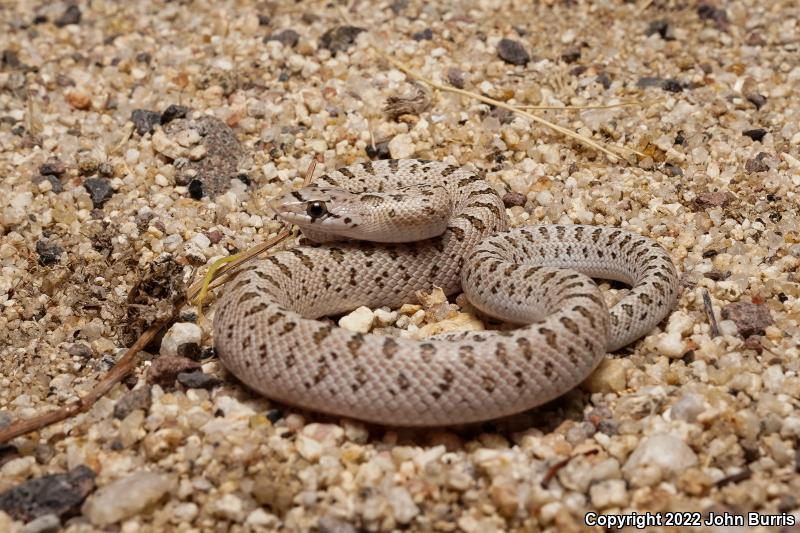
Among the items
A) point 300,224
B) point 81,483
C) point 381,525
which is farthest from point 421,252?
point 81,483

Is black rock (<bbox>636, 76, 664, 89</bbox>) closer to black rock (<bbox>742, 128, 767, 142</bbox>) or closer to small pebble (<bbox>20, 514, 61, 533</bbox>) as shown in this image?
black rock (<bbox>742, 128, 767, 142</bbox>)

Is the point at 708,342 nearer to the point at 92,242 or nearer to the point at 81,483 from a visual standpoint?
the point at 81,483

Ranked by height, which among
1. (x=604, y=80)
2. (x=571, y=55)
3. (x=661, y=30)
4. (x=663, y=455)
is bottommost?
(x=663, y=455)

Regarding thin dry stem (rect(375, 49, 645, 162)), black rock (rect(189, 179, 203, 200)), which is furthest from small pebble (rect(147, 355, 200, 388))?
thin dry stem (rect(375, 49, 645, 162))

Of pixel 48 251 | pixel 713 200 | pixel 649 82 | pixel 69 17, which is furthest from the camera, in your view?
pixel 69 17

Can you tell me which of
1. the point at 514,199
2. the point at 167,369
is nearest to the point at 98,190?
the point at 167,369

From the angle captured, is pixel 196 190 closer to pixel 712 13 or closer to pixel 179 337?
pixel 179 337

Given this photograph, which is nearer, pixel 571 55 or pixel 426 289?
pixel 426 289
